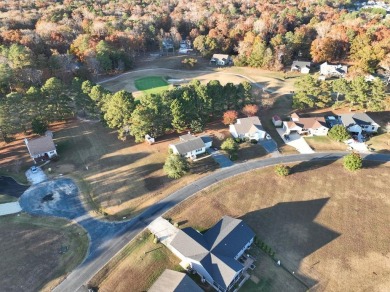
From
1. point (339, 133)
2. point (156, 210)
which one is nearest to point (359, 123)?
point (339, 133)

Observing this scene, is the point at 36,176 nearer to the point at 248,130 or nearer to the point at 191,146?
the point at 191,146

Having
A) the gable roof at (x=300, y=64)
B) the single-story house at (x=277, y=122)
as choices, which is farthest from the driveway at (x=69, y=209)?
the gable roof at (x=300, y=64)

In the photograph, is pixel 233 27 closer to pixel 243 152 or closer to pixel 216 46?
pixel 216 46

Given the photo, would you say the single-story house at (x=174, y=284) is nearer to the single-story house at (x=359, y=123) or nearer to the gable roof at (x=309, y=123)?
the gable roof at (x=309, y=123)

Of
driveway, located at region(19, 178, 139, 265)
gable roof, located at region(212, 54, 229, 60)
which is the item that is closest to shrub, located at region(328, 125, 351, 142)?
driveway, located at region(19, 178, 139, 265)

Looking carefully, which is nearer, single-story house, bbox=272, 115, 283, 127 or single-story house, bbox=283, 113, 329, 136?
single-story house, bbox=283, 113, 329, 136

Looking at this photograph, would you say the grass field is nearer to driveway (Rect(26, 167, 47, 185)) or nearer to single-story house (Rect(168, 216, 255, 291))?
driveway (Rect(26, 167, 47, 185))

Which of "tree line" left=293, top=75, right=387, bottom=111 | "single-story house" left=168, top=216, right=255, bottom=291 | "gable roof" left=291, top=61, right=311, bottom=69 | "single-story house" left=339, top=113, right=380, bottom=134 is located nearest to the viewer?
"single-story house" left=168, top=216, right=255, bottom=291
